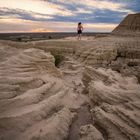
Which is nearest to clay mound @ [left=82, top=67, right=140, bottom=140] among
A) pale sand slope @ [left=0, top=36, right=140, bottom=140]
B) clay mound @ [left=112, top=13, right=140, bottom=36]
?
pale sand slope @ [left=0, top=36, right=140, bottom=140]

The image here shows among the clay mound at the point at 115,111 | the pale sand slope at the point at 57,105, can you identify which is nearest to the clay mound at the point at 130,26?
the pale sand slope at the point at 57,105

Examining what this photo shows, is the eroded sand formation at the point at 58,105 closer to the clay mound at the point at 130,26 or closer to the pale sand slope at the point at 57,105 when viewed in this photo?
the pale sand slope at the point at 57,105

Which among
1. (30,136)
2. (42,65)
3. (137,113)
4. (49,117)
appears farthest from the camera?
(42,65)

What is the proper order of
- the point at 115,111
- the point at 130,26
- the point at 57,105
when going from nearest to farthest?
the point at 115,111, the point at 57,105, the point at 130,26

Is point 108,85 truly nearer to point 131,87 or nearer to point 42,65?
point 131,87

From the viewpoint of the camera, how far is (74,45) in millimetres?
17234

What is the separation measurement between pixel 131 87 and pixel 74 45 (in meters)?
9.61

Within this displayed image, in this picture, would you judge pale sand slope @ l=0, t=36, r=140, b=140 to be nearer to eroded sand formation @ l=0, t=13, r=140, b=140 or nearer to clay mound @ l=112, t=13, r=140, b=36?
eroded sand formation @ l=0, t=13, r=140, b=140

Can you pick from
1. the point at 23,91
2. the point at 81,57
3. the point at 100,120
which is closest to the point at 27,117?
the point at 23,91

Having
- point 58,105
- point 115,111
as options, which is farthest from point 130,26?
point 115,111

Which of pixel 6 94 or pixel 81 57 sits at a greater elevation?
pixel 6 94

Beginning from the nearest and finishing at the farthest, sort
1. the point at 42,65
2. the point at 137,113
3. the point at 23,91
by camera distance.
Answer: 1. the point at 137,113
2. the point at 23,91
3. the point at 42,65

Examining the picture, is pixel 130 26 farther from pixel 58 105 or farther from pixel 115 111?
pixel 115 111

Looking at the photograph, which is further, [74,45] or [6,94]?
[74,45]
